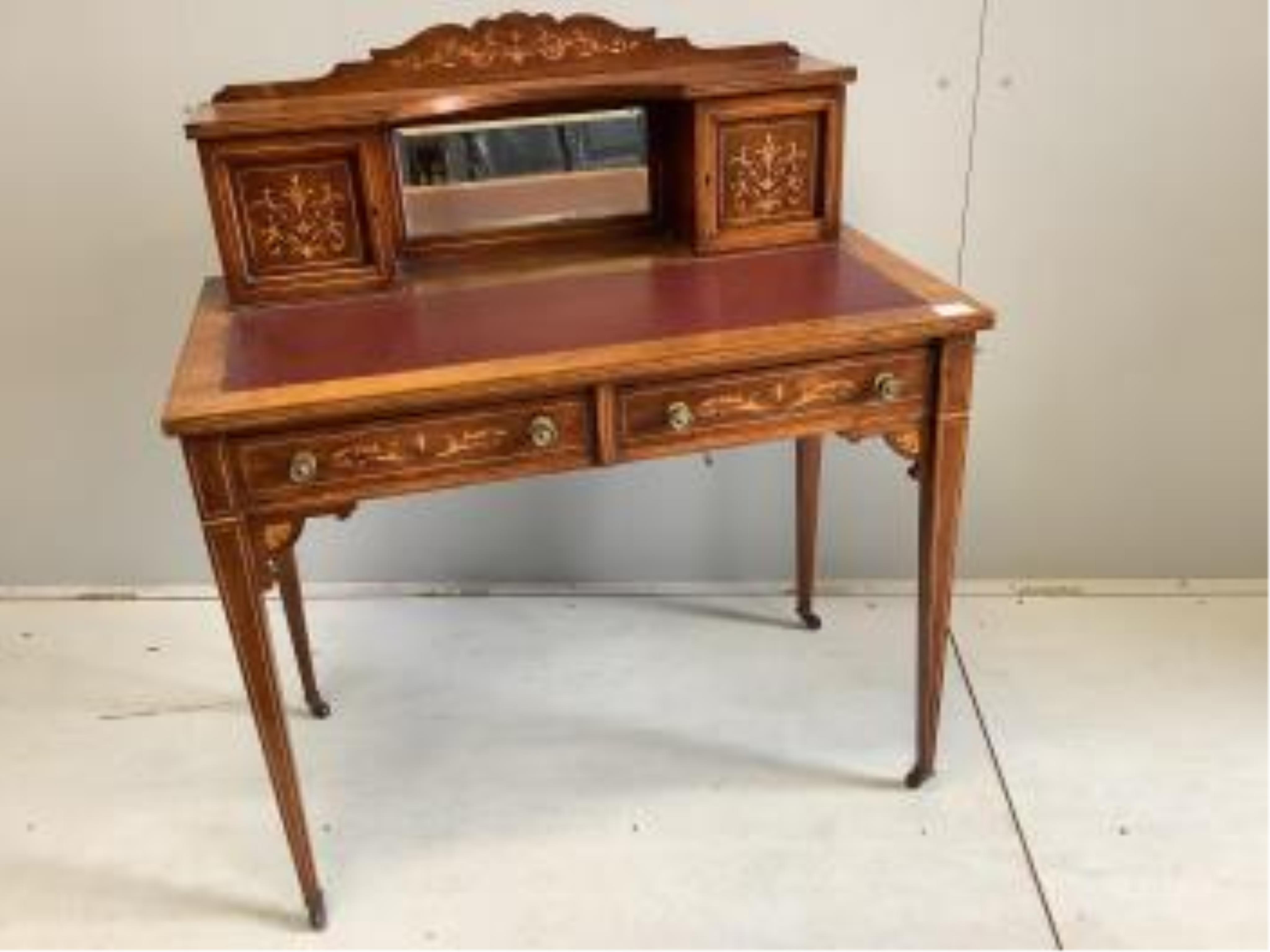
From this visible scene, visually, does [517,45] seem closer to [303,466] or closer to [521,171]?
[521,171]

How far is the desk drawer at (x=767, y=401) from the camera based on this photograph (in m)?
1.31

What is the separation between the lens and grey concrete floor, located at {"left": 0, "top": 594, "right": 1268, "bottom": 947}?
5.01 feet

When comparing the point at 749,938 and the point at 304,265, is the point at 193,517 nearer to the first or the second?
the point at 304,265

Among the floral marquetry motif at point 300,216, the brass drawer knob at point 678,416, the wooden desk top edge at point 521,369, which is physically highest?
the floral marquetry motif at point 300,216

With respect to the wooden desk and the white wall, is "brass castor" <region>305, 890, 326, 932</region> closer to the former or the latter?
the wooden desk

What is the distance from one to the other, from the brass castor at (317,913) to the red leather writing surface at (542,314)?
29.5 inches

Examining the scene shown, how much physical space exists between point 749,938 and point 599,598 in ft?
2.83

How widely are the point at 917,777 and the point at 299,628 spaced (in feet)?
3.45

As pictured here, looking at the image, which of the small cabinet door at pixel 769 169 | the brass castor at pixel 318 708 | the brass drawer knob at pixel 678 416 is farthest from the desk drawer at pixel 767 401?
the brass castor at pixel 318 708

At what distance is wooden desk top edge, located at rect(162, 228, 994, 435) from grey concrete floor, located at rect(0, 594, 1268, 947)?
2.51 ft

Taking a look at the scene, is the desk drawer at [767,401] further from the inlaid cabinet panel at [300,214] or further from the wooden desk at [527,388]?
the inlaid cabinet panel at [300,214]

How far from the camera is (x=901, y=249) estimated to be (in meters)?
1.90

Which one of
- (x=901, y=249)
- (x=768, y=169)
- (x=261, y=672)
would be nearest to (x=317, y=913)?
(x=261, y=672)

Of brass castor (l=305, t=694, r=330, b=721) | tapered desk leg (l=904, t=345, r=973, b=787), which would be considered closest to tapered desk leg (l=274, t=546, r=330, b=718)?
brass castor (l=305, t=694, r=330, b=721)
